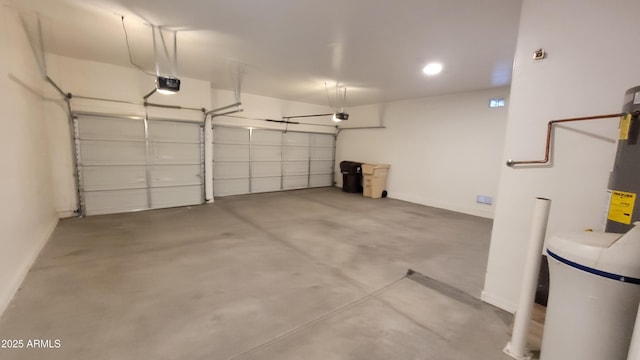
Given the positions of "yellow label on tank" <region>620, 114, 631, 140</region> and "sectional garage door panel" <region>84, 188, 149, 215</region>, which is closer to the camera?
"yellow label on tank" <region>620, 114, 631, 140</region>

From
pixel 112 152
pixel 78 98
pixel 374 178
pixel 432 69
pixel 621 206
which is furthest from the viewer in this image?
pixel 374 178

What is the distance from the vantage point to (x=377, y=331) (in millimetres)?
2043

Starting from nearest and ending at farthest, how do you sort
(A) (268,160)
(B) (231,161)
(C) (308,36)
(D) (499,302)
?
(D) (499,302), (C) (308,36), (B) (231,161), (A) (268,160)

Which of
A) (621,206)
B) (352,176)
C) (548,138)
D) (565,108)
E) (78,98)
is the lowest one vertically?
(352,176)

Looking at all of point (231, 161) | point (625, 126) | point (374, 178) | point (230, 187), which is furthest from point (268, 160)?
point (625, 126)

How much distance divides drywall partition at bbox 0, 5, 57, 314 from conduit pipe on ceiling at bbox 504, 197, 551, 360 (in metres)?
3.88

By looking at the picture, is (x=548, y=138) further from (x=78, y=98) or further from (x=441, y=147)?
(x=78, y=98)

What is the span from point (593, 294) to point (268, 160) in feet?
23.9

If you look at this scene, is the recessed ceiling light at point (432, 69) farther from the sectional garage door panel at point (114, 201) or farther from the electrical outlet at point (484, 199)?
the sectional garage door panel at point (114, 201)

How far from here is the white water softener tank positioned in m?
1.20

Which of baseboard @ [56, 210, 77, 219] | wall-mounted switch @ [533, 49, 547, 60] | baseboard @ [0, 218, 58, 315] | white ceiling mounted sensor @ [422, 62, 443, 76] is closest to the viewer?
wall-mounted switch @ [533, 49, 547, 60]

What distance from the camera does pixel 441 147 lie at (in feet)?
21.4

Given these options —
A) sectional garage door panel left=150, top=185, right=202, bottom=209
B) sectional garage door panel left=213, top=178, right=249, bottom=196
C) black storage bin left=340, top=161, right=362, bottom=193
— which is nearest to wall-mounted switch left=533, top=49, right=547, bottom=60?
black storage bin left=340, top=161, right=362, bottom=193

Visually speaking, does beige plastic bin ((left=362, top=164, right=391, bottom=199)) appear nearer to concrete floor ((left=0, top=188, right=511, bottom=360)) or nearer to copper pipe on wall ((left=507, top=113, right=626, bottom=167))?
concrete floor ((left=0, top=188, right=511, bottom=360))
